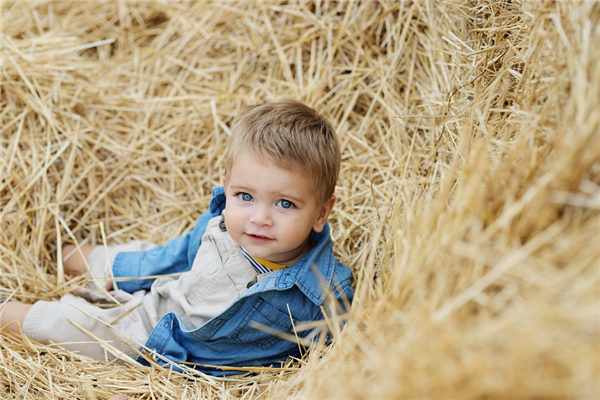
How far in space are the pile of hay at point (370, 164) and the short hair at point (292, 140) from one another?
10.4 inches

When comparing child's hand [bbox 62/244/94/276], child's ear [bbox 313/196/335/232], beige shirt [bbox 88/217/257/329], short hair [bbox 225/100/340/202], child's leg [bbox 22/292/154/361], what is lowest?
child's leg [bbox 22/292/154/361]

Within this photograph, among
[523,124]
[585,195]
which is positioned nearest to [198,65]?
[523,124]

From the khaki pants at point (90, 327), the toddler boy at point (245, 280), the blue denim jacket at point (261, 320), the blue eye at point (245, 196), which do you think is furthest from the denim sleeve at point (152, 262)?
the blue eye at point (245, 196)

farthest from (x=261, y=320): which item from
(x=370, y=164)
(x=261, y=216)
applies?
(x=370, y=164)

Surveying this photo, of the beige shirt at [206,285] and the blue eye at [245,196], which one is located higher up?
the blue eye at [245,196]

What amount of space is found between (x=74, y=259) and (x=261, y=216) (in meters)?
1.23

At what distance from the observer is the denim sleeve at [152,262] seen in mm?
2682

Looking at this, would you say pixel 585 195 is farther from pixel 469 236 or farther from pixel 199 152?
pixel 199 152

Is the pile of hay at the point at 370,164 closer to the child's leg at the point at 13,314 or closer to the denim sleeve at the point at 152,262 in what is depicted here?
the child's leg at the point at 13,314

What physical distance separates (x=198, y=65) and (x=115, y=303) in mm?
1526

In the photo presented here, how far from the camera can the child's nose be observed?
209 cm

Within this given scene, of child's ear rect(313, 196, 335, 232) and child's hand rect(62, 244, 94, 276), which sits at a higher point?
child's ear rect(313, 196, 335, 232)

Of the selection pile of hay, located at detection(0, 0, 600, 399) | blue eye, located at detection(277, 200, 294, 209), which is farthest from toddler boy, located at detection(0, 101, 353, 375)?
pile of hay, located at detection(0, 0, 600, 399)

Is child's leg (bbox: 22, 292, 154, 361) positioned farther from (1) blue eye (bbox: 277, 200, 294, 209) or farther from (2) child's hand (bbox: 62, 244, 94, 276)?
(1) blue eye (bbox: 277, 200, 294, 209)
